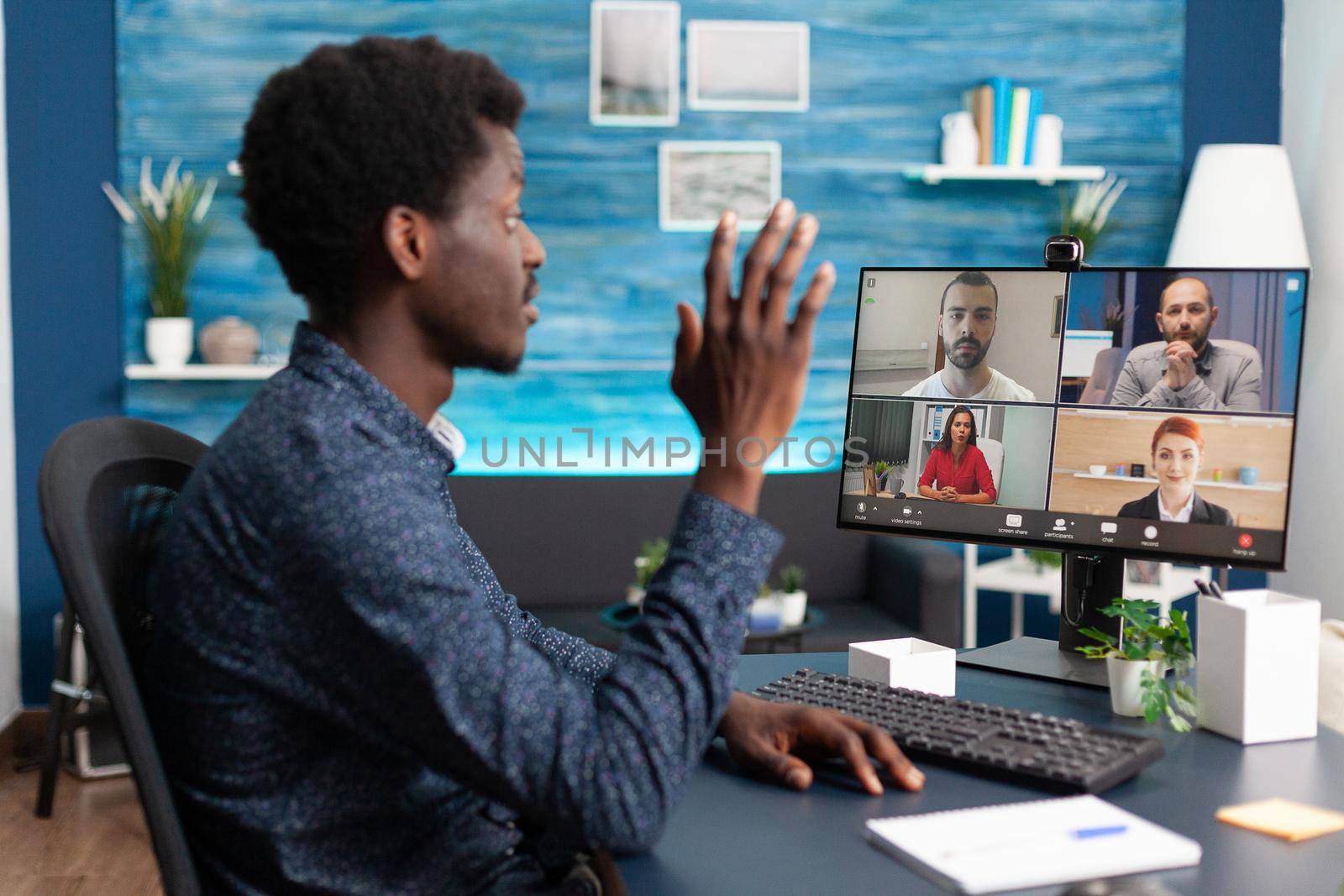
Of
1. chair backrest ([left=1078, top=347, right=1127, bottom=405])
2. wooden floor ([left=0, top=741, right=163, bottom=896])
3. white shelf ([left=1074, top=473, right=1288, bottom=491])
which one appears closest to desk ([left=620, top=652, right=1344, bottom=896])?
white shelf ([left=1074, top=473, right=1288, bottom=491])

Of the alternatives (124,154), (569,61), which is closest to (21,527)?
(124,154)

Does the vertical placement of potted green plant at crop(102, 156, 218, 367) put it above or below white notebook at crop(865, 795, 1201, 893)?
above

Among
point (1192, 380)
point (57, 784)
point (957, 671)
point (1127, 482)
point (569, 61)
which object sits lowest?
point (57, 784)

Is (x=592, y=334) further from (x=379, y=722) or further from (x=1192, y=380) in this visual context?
(x=379, y=722)

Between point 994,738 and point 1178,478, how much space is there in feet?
1.44

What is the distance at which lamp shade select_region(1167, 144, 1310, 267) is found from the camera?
3717 mm

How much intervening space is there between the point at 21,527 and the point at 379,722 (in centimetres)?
355

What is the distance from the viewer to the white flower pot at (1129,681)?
1327 mm

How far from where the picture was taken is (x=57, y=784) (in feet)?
11.5

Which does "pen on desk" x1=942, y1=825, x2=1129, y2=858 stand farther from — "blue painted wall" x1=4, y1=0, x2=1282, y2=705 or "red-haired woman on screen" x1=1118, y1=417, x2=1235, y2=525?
"blue painted wall" x1=4, y1=0, x2=1282, y2=705

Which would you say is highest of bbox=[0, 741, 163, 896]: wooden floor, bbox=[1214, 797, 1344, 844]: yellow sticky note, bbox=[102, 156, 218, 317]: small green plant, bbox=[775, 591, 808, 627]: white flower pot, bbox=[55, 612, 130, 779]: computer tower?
bbox=[102, 156, 218, 317]: small green plant

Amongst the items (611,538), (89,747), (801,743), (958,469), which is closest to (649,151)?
(611,538)

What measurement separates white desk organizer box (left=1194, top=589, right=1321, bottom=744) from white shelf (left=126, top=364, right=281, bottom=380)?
10.4 ft

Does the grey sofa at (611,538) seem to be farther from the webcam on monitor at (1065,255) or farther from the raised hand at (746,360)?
the raised hand at (746,360)
